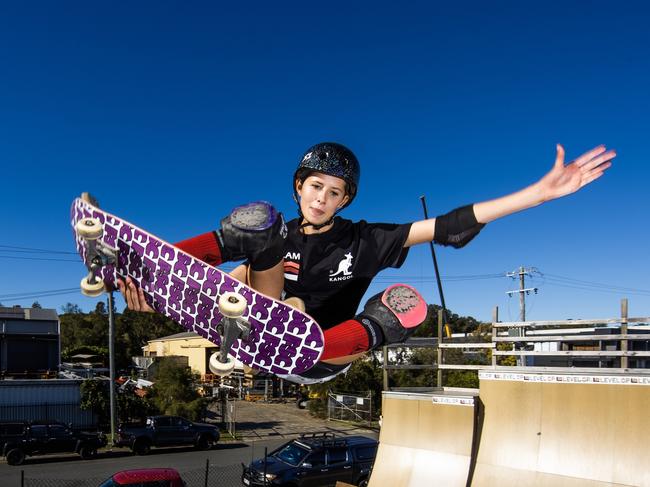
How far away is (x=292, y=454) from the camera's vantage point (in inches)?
766

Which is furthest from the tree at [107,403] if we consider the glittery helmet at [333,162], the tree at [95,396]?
the glittery helmet at [333,162]

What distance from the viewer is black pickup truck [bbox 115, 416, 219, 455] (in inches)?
1057

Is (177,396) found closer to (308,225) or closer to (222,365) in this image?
(308,225)

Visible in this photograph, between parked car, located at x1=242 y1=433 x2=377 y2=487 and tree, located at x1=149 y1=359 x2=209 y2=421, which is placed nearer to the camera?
parked car, located at x1=242 y1=433 x2=377 y2=487

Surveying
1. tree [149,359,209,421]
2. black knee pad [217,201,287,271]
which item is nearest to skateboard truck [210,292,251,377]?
black knee pad [217,201,287,271]

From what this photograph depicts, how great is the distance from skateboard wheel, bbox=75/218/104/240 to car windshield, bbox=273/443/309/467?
14434 millimetres

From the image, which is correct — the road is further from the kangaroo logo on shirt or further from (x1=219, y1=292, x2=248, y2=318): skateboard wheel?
(x1=219, y1=292, x2=248, y2=318): skateboard wheel

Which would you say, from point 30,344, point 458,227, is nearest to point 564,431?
point 458,227

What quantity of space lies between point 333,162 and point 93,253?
2744 mm

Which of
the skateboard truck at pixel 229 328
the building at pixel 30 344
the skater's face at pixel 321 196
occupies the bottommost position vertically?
the building at pixel 30 344

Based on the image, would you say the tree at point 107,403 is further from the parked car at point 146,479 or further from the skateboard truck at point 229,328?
the skateboard truck at point 229,328

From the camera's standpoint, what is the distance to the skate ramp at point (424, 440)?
427 inches

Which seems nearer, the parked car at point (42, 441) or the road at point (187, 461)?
the road at point (187, 461)

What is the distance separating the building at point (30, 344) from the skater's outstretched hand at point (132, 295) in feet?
73.8
